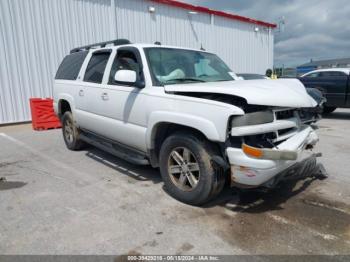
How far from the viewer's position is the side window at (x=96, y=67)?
4.73 metres

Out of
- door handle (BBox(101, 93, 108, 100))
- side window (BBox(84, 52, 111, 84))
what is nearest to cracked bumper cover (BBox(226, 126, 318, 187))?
door handle (BBox(101, 93, 108, 100))

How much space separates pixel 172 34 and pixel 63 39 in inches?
204

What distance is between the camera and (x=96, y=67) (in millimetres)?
4961

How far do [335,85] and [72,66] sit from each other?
339 inches

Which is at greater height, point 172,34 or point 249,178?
point 172,34

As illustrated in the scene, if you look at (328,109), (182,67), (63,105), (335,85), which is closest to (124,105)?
(182,67)

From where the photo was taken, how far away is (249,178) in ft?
9.49

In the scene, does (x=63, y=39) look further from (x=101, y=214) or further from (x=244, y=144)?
(x=244, y=144)

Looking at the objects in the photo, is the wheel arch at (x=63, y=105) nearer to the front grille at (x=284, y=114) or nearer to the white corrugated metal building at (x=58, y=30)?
the front grille at (x=284, y=114)

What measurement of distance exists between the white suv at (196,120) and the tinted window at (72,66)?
2.57 feet

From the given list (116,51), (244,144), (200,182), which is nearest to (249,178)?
(244,144)

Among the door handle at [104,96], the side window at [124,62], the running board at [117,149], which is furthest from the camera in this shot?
the door handle at [104,96]

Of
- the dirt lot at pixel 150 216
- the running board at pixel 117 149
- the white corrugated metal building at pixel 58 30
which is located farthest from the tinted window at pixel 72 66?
the white corrugated metal building at pixel 58 30

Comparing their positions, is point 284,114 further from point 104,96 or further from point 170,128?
point 104,96
